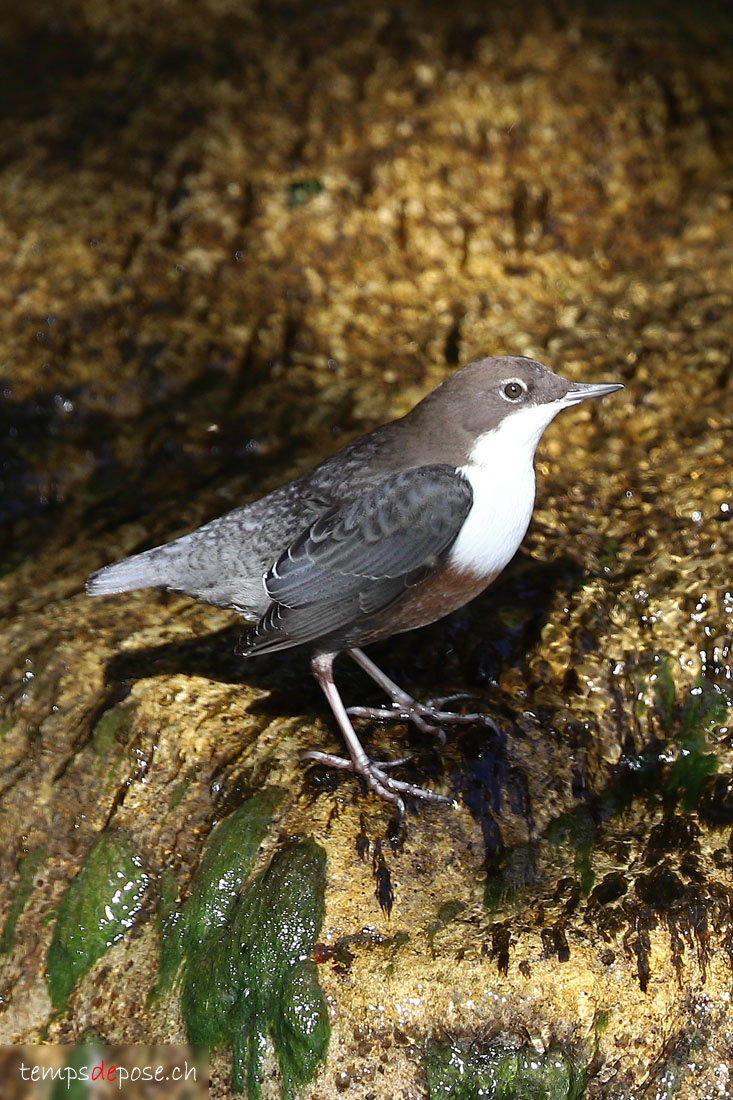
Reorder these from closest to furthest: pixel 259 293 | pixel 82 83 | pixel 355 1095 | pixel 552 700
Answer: pixel 355 1095 → pixel 552 700 → pixel 259 293 → pixel 82 83

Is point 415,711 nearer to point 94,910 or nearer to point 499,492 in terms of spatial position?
point 499,492

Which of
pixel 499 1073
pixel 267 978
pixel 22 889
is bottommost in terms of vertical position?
pixel 499 1073

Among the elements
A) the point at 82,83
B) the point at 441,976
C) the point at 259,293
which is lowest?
the point at 441,976

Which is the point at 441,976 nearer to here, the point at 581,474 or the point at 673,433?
the point at 581,474

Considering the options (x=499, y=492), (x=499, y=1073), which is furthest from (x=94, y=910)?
(x=499, y=492)

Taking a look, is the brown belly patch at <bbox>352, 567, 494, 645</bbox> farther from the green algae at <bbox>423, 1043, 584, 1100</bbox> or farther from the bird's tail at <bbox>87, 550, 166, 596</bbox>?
the green algae at <bbox>423, 1043, 584, 1100</bbox>

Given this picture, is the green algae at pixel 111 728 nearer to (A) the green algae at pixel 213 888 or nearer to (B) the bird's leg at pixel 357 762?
(A) the green algae at pixel 213 888

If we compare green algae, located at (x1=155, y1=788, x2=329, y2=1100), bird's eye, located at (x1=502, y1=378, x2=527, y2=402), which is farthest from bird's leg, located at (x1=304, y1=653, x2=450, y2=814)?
bird's eye, located at (x1=502, y1=378, x2=527, y2=402)

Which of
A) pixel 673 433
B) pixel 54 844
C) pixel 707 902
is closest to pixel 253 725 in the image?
pixel 54 844
